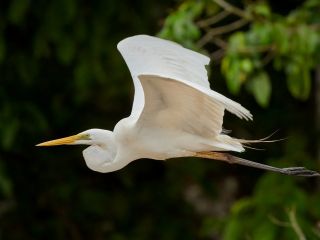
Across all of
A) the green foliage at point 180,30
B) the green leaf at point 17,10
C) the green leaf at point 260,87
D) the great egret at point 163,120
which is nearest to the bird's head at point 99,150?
the great egret at point 163,120

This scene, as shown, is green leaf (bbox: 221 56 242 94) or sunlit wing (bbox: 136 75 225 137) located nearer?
sunlit wing (bbox: 136 75 225 137)

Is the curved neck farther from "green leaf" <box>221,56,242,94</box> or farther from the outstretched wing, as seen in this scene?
"green leaf" <box>221,56,242,94</box>

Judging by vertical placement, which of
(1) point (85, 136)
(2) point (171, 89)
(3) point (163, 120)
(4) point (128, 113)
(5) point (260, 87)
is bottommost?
(4) point (128, 113)

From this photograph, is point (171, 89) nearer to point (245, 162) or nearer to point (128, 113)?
point (245, 162)

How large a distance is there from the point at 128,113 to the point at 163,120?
134 inches

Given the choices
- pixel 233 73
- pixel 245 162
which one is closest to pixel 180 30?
pixel 233 73

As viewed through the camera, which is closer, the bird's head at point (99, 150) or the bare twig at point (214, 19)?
the bird's head at point (99, 150)

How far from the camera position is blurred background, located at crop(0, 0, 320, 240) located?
5.19 meters

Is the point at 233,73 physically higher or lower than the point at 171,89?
lower

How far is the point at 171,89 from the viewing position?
3.29 m

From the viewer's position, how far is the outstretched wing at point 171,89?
330cm

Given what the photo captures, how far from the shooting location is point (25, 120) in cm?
618

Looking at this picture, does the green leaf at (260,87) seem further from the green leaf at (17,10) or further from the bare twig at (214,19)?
the green leaf at (17,10)

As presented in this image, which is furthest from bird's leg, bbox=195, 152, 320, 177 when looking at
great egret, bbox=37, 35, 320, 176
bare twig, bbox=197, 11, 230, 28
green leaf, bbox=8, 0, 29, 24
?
green leaf, bbox=8, 0, 29, 24
